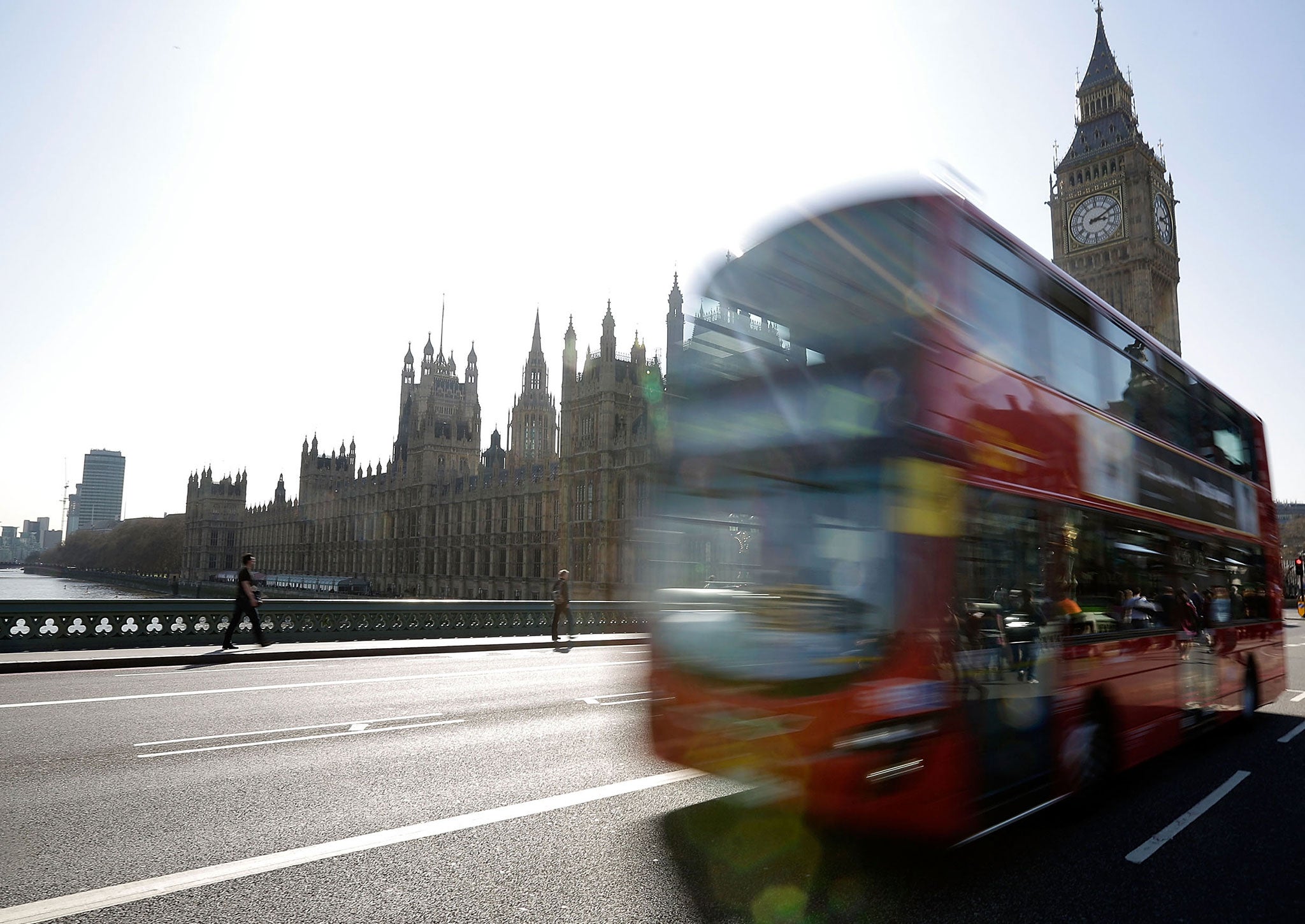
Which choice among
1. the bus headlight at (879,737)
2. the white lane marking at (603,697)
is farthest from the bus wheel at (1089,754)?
the white lane marking at (603,697)

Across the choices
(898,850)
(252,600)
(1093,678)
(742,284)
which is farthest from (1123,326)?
(252,600)

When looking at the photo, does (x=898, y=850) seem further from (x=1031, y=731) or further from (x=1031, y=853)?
(x=1031, y=731)

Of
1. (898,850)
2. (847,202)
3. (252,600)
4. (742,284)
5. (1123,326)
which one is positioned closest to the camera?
(898,850)

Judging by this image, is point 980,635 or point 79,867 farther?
point 980,635

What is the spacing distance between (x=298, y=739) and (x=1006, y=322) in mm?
6829

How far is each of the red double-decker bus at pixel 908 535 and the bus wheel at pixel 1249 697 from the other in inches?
113

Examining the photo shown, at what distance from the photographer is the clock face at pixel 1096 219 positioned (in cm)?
6638

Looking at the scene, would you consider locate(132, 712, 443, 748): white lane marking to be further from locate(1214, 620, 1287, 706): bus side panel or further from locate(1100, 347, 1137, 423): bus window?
locate(1214, 620, 1287, 706): bus side panel

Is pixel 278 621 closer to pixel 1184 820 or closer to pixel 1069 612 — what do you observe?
pixel 1069 612

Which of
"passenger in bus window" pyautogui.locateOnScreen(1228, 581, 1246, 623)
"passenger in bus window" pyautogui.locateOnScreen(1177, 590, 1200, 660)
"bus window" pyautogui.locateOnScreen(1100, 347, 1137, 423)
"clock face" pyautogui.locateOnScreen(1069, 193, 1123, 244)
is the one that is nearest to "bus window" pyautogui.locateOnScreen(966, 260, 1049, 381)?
"bus window" pyautogui.locateOnScreen(1100, 347, 1137, 423)

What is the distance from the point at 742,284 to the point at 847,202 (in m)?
1.02

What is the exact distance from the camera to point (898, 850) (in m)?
4.66

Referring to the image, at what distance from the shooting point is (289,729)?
7.34 metres

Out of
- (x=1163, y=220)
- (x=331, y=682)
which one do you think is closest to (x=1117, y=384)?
(x=331, y=682)
